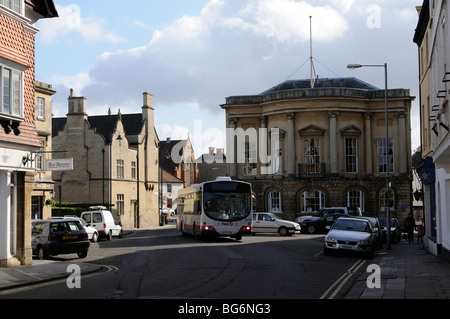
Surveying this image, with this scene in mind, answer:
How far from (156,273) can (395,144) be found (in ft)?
140

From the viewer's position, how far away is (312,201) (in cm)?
5288

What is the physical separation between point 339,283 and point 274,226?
24.2m

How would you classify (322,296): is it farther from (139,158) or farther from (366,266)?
(139,158)

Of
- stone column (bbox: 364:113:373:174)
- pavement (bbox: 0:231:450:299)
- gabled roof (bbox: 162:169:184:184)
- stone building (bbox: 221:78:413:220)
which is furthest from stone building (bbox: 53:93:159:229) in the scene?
pavement (bbox: 0:231:450:299)

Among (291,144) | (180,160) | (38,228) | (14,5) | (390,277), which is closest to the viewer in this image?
(390,277)

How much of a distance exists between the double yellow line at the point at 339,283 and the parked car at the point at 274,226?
59.5 ft

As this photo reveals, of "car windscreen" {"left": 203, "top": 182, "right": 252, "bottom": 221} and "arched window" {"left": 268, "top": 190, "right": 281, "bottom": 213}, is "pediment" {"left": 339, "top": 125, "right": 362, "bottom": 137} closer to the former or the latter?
"arched window" {"left": 268, "top": 190, "right": 281, "bottom": 213}

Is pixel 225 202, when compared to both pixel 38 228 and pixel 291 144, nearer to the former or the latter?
pixel 38 228

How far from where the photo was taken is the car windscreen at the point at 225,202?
29.9 meters

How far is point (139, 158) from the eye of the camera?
63000 mm

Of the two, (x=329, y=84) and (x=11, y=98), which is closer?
(x=11, y=98)

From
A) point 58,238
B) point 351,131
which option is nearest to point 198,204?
point 58,238

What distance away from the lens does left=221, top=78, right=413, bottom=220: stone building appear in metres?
52.8

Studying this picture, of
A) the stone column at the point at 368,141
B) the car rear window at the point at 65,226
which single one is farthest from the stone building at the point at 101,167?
the car rear window at the point at 65,226
